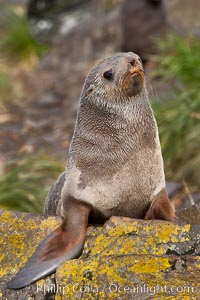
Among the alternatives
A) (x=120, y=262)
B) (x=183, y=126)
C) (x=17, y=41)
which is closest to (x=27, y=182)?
(x=183, y=126)

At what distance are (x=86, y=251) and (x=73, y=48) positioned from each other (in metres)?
10.4

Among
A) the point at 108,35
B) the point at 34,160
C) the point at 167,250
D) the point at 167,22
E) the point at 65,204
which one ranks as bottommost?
the point at 167,250

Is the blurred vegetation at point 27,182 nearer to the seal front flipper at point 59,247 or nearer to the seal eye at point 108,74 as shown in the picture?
the seal front flipper at point 59,247

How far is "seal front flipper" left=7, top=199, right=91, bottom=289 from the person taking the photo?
454cm

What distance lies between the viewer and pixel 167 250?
4.62 m

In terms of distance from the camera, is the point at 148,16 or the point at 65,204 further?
the point at 148,16

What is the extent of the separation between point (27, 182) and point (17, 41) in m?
7.44

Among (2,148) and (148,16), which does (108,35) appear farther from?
(2,148)

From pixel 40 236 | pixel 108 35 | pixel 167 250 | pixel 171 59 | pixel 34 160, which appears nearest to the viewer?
pixel 167 250

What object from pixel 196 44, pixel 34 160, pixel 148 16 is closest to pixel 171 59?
pixel 196 44

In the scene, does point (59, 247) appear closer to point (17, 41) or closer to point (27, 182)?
point (27, 182)

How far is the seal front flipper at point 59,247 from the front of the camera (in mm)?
4543

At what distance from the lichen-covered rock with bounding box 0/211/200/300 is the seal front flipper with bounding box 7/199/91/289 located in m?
0.06

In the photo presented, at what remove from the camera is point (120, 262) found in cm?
446
